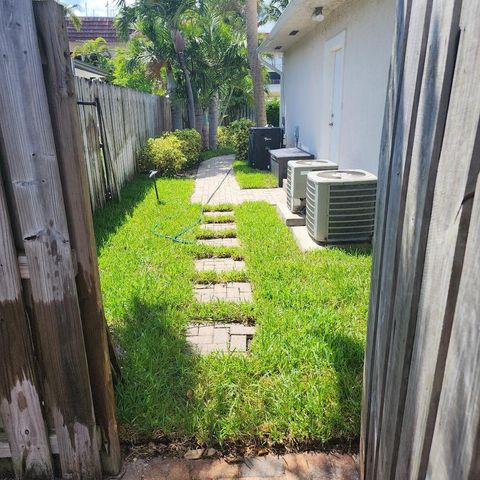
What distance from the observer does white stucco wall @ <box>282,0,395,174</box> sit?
5.57 m

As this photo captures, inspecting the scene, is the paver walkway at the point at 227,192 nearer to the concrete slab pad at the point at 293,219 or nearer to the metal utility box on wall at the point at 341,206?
the concrete slab pad at the point at 293,219

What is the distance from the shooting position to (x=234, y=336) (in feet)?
11.2

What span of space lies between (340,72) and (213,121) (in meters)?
13.0

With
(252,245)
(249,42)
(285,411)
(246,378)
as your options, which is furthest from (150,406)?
(249,42)

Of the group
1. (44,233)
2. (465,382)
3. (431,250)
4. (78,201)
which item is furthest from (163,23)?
(465,382)

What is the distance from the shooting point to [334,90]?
8.23m

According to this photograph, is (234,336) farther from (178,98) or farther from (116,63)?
(116,63)

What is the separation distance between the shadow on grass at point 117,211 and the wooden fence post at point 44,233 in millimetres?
3464

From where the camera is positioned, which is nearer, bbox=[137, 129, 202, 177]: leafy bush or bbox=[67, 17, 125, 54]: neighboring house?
bbox=[137, 129, 202, 177]: leafy bush

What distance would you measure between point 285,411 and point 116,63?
22071 mm

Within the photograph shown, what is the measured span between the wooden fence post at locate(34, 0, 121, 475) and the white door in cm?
644

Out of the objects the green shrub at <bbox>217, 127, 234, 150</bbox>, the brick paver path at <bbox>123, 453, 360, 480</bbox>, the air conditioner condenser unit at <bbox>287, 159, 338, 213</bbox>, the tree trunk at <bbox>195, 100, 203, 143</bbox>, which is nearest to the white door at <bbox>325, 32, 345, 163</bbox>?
the air conditioner condenser unit at <bbox>287, 159, 338, 213</bbox>

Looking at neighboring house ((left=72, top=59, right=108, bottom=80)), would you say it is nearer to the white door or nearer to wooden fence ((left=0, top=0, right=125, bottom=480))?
the white door

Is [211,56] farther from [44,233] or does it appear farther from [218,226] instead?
[44,233]
